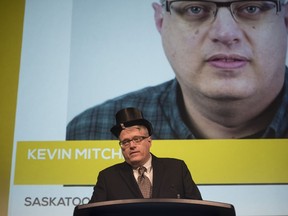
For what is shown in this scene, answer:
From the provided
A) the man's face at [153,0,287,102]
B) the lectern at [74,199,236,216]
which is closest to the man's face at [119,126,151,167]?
the lectern at [74,199,236,216]

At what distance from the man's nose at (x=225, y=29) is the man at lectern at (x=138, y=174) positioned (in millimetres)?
1308

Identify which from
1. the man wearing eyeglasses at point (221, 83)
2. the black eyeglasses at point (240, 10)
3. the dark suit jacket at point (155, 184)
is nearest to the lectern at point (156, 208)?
the dark suit jacket at point (155, 184)

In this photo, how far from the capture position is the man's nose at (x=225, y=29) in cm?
316

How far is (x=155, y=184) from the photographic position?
1989 millimetres

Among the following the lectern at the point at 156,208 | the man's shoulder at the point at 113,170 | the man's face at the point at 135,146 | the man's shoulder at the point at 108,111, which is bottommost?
the lectern at the point at 156,208

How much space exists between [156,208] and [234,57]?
1967 millimetres

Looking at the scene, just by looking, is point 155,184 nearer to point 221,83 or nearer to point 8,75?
point 221,83

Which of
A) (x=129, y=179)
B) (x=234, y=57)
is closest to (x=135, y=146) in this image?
(x=129, y=179)

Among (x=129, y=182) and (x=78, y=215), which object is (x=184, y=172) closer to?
(x=129, y=182)

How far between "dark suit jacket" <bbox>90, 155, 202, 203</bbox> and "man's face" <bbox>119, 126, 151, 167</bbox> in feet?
0.27

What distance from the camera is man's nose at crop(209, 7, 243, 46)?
3.16 meters

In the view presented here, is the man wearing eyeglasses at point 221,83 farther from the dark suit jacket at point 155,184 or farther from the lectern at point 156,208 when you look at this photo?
the lectern at point 156,208

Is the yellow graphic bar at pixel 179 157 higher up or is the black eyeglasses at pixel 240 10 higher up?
the black eyeglasses at pixel 240 10

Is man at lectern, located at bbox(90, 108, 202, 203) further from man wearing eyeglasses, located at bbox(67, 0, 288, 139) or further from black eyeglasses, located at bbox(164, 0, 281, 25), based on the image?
black eyeglasses, located at bbox(164, 0, 281, 25)
